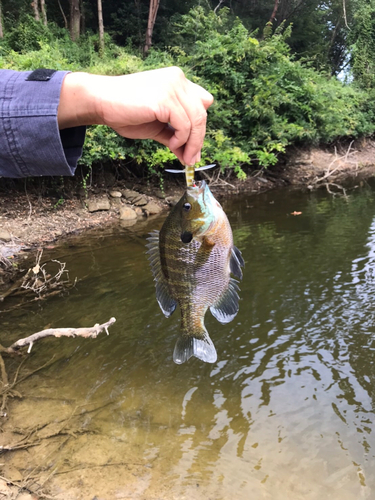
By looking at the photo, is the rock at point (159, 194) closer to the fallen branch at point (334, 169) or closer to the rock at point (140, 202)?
the rock at point (140, 202)

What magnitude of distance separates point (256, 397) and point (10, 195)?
401 inches

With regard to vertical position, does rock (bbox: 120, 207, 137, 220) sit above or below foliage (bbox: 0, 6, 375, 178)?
below

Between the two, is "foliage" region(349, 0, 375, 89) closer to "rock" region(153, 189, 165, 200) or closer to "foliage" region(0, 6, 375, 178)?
"foliage" region(0, 6, 375, 178)

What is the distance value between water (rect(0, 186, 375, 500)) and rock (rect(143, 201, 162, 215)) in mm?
4946

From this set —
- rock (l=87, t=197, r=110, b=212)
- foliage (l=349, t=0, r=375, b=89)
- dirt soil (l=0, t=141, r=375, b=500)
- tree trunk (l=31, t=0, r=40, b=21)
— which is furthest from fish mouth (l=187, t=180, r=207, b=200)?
foliage (l=349, t=0, r=375, b=89)

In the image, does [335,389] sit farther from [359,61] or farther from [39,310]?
[359,61]

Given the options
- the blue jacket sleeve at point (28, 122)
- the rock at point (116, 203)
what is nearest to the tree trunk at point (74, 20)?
the rock at point (116, 203)

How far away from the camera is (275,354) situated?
17.3ft

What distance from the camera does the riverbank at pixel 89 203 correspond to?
10.0m

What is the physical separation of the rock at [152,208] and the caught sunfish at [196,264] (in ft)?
34.7

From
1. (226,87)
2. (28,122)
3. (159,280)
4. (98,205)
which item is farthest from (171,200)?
(28,122)

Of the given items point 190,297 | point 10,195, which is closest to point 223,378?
point 190,297

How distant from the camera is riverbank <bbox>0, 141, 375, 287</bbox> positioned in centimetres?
1003

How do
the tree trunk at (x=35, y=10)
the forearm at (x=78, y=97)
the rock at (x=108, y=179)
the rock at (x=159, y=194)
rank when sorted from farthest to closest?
1. the tree trunk at (x=35, y=10)
2. the rock at (x=159, y=194)
3. the rock at (x=108, y=179)
4. the forearm at (x=78, y=97)
